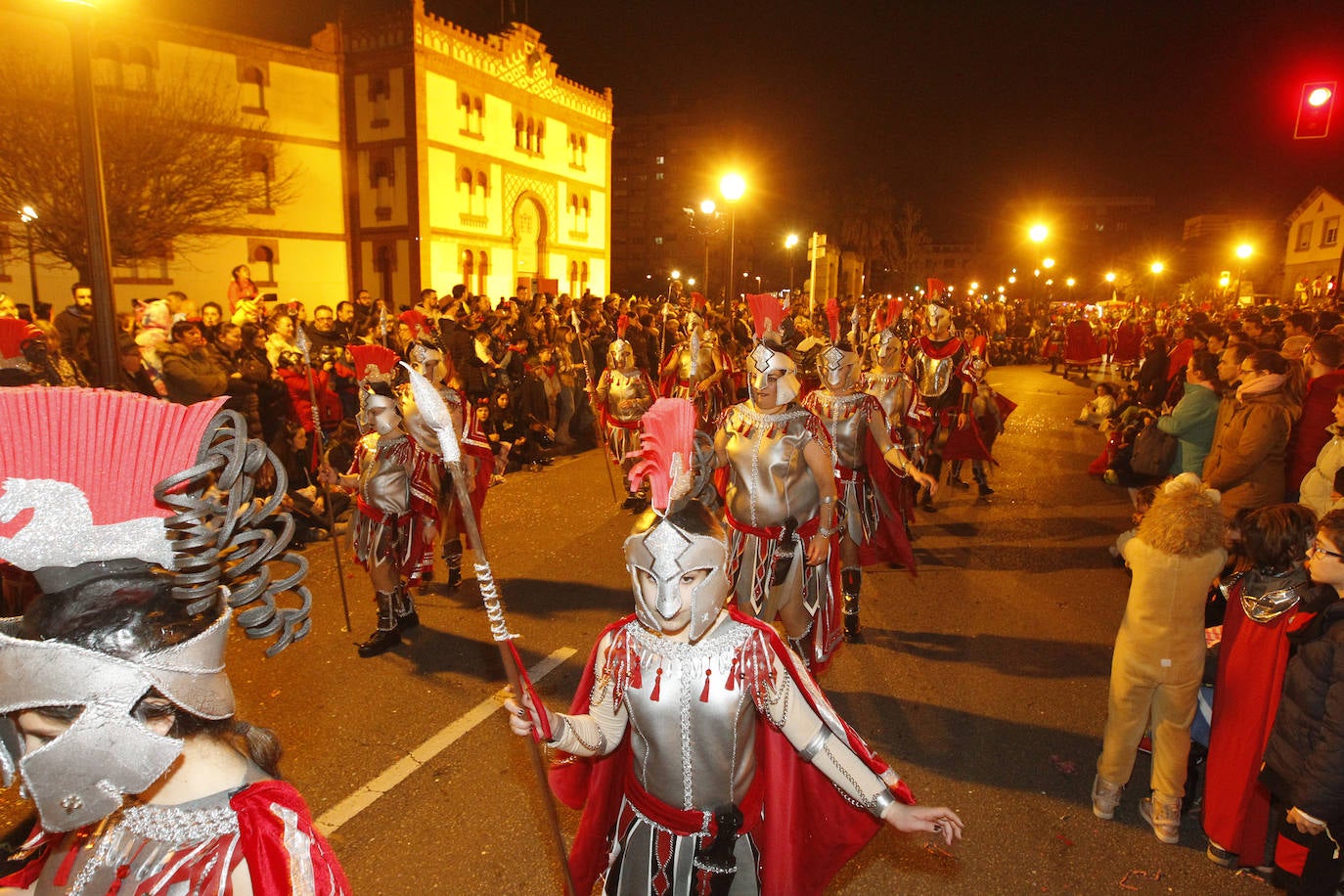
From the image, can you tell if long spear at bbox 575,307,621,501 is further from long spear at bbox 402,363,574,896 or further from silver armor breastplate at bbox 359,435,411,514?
long spear at bbox 402,363,574,896

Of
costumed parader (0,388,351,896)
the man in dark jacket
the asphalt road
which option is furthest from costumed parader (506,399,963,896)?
the man in dark jacket

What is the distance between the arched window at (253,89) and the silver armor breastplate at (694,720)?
1347 inches

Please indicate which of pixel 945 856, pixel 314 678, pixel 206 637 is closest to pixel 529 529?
pixel 314 678

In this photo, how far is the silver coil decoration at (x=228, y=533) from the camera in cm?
145

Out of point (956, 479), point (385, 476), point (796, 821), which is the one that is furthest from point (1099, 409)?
point (796, 821)

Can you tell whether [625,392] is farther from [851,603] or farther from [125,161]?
[125,161]

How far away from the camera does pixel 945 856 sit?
3.70 m

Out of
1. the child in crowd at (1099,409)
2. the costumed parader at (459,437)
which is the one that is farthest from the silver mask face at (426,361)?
the child in crowd at (1099,409)

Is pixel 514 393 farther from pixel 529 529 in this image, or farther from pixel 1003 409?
pixel 1003 409

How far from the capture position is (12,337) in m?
5.67

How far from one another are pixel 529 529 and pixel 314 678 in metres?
3.46

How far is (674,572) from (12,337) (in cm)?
585

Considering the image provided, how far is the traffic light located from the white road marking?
1135 centimetres

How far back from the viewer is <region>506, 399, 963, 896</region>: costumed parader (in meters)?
2.31
